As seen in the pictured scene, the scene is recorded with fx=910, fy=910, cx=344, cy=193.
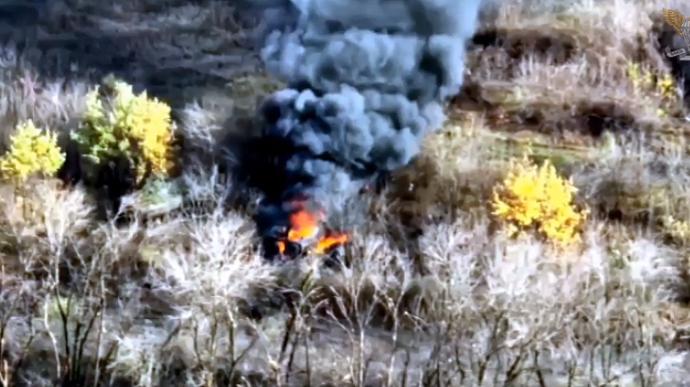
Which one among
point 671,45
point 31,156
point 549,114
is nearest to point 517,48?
point 549,114

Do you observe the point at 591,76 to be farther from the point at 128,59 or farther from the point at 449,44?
the point at 128,59

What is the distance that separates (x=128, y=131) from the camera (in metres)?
3.04

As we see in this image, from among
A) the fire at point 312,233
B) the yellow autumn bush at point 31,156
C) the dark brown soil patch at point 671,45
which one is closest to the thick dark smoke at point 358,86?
the fire at point 312,233

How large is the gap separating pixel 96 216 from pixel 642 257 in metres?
1.76

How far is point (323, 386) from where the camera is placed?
2.83 m

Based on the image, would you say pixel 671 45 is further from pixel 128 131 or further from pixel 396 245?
pixel 128 131

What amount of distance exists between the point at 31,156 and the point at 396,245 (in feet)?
4.10

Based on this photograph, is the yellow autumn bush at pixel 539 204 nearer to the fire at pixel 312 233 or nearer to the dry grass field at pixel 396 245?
the dry grass field at pixel 396 245

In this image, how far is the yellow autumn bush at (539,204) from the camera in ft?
9.36

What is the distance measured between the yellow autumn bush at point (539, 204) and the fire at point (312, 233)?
510mm

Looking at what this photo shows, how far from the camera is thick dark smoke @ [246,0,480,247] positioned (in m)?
2.88

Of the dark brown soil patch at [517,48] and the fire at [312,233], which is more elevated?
the dark brown soil patch at [517,48]

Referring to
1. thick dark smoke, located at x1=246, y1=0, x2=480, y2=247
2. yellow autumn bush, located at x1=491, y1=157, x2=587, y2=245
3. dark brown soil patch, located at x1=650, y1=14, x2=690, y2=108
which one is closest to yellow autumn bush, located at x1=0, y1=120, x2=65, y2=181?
thick dark smoke, located at x1=246, y1=0, x2=480, y2=247

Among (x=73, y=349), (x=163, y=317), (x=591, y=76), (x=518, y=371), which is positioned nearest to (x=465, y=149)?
(x=591, y=76)
